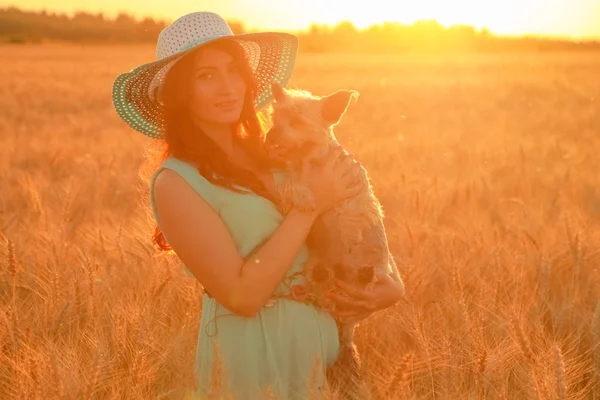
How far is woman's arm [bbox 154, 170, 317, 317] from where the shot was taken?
2324mm

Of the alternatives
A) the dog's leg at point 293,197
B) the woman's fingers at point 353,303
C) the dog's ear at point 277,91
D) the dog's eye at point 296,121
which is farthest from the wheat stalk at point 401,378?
the dog's ear at point 277,91

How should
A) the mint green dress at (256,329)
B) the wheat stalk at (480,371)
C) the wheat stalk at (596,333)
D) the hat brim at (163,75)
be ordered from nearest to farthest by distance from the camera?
the wheat stalk at (480,371)
the mint green dress at (256,329)
the hat brim at (163,75)
the wheat stalk at (596,333)

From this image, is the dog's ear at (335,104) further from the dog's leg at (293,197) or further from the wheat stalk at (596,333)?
the wheat stalk at (596,333)

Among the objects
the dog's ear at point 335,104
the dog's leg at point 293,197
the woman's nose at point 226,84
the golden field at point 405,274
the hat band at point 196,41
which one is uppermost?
the hat band at point 196,41

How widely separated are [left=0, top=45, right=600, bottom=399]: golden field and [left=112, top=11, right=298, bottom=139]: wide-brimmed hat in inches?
21.4

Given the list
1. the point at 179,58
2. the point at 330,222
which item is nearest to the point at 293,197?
the point at 330,222

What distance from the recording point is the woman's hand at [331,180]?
8.16ft

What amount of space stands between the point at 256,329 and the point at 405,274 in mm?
1005

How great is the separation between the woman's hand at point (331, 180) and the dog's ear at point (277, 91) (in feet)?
1.55

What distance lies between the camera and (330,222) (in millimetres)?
2771

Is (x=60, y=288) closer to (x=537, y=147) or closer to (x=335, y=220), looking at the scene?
(x=335, y=220)

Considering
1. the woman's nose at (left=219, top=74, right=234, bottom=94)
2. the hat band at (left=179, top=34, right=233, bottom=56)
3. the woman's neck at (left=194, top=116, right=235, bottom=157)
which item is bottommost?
the woman's neck at (left=194, top=116, right=235, bottom=157)

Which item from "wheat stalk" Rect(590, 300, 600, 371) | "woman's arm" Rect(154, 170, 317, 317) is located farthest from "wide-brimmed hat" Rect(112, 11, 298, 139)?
"wheat stalk" Rect(590, 300, 600, 371)

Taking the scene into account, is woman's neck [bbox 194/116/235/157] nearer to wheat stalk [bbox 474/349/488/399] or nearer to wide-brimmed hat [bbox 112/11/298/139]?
wide-brimmed hat [bbox 112/11/298/139]
